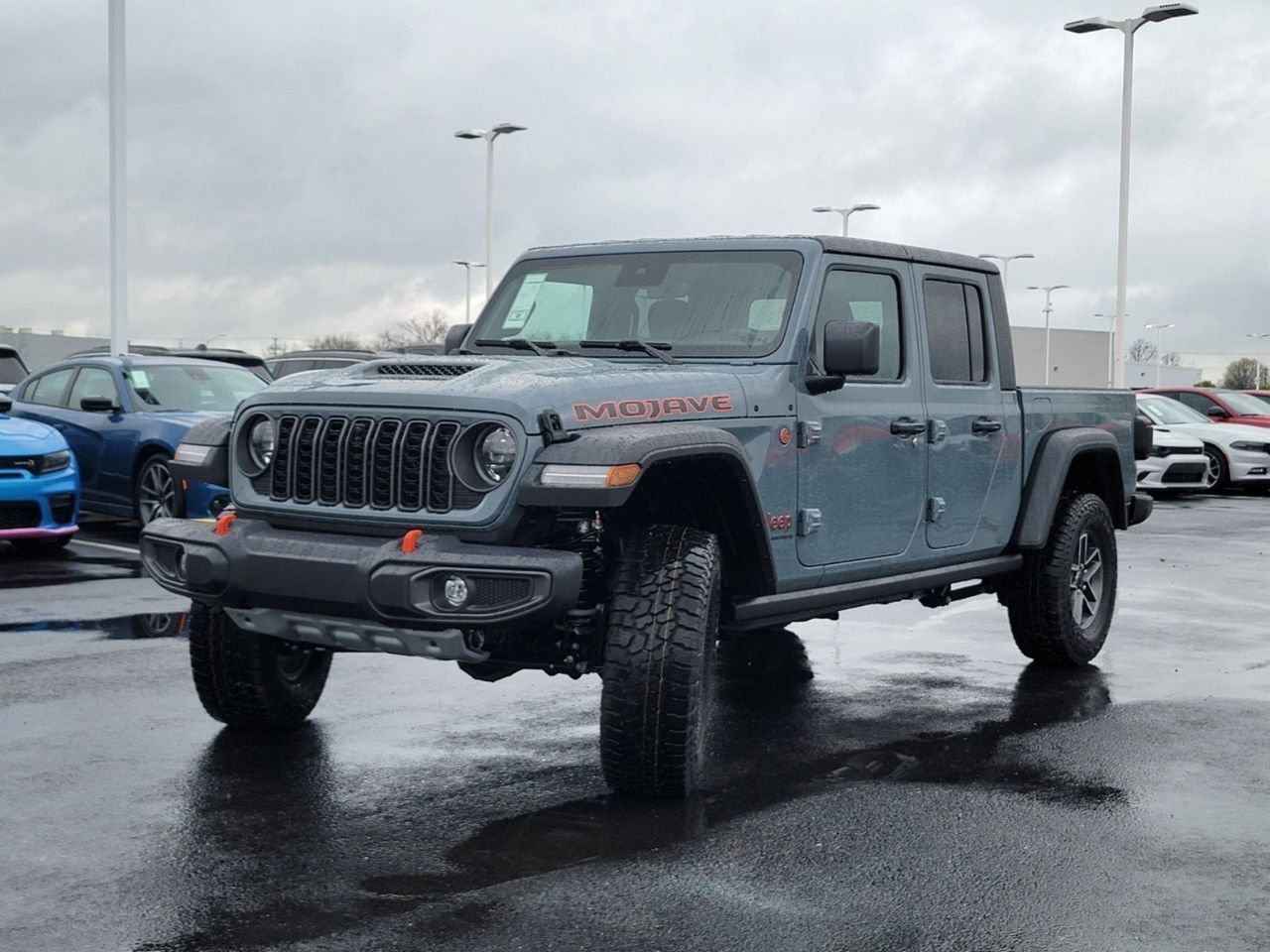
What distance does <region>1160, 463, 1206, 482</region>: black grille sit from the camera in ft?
69.9

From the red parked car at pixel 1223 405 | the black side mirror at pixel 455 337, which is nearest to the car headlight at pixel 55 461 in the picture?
the black side mirror at pixel 455 337

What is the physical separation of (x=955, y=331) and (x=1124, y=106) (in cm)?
2567

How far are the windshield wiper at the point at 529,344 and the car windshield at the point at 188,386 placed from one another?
282 inches

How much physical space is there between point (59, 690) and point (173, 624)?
1.91 metres

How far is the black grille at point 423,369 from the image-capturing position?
561cm

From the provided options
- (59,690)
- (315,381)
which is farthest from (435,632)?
(59,690)

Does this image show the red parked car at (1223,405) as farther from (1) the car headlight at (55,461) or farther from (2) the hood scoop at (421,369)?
(2) the hood scoop at (421,369)

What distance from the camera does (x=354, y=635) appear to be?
5.26 meters

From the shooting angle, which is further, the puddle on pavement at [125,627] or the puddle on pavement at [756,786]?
the puddle on pavement at [125,627]

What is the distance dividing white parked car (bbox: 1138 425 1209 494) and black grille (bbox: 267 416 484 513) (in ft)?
57.4

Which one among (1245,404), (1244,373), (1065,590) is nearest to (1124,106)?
(1245,404)

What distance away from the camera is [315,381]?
18.9 ft

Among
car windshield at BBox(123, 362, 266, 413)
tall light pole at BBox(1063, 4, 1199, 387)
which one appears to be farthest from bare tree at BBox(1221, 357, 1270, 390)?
car windshield at BBox(123, 362, 266, 413)

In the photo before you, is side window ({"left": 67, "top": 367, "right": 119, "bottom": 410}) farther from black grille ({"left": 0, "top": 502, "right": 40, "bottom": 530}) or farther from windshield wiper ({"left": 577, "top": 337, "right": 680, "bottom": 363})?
windshield wiper ({"left": 577, "top": 337, "right": 680, "bottom": 363})
